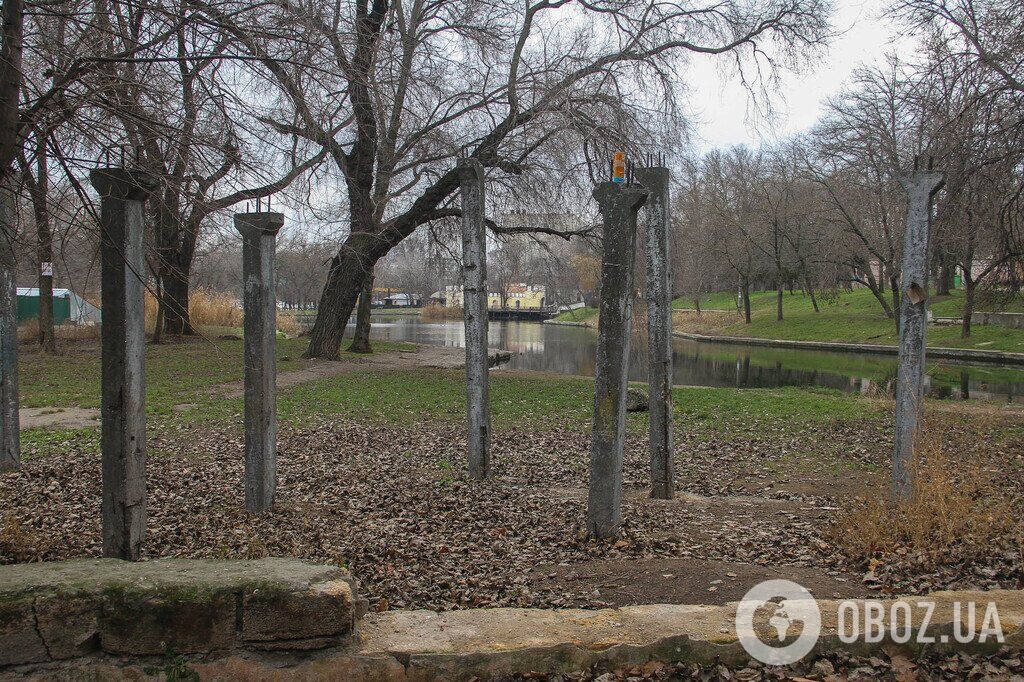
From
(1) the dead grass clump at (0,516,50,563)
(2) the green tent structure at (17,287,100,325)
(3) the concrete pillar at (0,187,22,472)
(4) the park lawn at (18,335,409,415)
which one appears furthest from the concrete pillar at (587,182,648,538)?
(2) the green tent structure at (17,287,100,325)

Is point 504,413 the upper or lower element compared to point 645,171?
lower

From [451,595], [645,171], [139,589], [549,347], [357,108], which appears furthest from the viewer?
[549,347]

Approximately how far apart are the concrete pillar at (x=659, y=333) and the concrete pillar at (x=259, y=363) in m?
3.48

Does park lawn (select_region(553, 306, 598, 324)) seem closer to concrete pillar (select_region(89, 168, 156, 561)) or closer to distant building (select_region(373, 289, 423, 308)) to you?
distant building (select_region(373, 289, 423, 308))

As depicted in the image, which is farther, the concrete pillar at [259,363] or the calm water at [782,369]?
the calm water at [782,369]

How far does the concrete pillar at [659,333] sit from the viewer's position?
23.3ft

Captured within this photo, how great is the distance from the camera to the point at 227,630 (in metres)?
3.69

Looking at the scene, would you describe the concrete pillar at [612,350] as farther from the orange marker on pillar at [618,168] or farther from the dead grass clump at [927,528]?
the dead grass clump at [927,528]

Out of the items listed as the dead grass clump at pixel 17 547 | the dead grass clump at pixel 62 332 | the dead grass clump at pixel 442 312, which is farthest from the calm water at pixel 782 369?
the dead grass clump at pixel 442 312

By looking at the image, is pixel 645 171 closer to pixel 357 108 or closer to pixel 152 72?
pixel 152 72

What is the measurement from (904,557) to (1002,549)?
71 centimetres

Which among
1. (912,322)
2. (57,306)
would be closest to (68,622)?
(912,322)

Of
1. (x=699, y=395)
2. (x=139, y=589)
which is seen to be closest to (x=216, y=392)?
(x=699, y=395)

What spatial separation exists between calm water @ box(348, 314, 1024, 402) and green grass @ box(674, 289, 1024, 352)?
327cm
